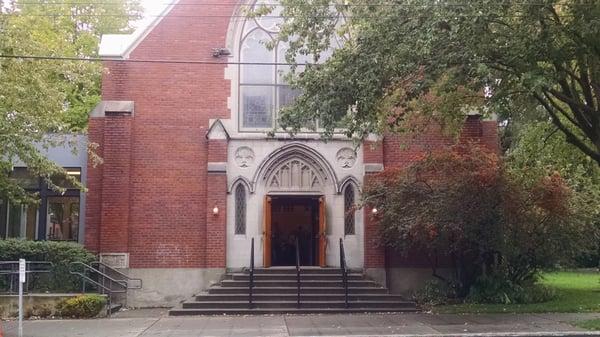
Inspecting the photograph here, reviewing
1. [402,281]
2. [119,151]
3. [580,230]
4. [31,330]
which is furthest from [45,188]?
[580,230]

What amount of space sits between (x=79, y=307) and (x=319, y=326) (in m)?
6.27

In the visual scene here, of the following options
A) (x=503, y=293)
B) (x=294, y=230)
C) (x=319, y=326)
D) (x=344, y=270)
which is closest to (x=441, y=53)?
(x=319, y=326)

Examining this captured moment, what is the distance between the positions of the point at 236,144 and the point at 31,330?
8.15m

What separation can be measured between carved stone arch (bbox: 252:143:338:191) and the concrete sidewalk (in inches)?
192

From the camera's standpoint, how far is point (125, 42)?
20.5m

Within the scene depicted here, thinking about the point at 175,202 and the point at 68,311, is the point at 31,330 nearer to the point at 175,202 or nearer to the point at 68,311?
the point at 68,311

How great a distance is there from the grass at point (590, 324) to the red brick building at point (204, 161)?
6414 mm

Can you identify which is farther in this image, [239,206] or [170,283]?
[239,206]

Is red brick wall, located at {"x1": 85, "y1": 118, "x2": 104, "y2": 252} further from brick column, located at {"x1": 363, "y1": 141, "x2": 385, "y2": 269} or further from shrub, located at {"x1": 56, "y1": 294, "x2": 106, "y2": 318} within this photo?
brick column, located at {"x1": 363, "y1": 141, "x2": 385, "y2": 269}

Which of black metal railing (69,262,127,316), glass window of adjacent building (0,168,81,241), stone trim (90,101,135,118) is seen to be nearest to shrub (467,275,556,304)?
black metal railing (69,262,127,316)

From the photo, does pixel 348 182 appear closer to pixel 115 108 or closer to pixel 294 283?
pixel 294 283

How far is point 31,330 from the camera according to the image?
14594mm

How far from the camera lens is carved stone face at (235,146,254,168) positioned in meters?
20.3

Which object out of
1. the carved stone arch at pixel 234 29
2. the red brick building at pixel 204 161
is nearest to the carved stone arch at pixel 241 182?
the red brick building at pixel 204 161
